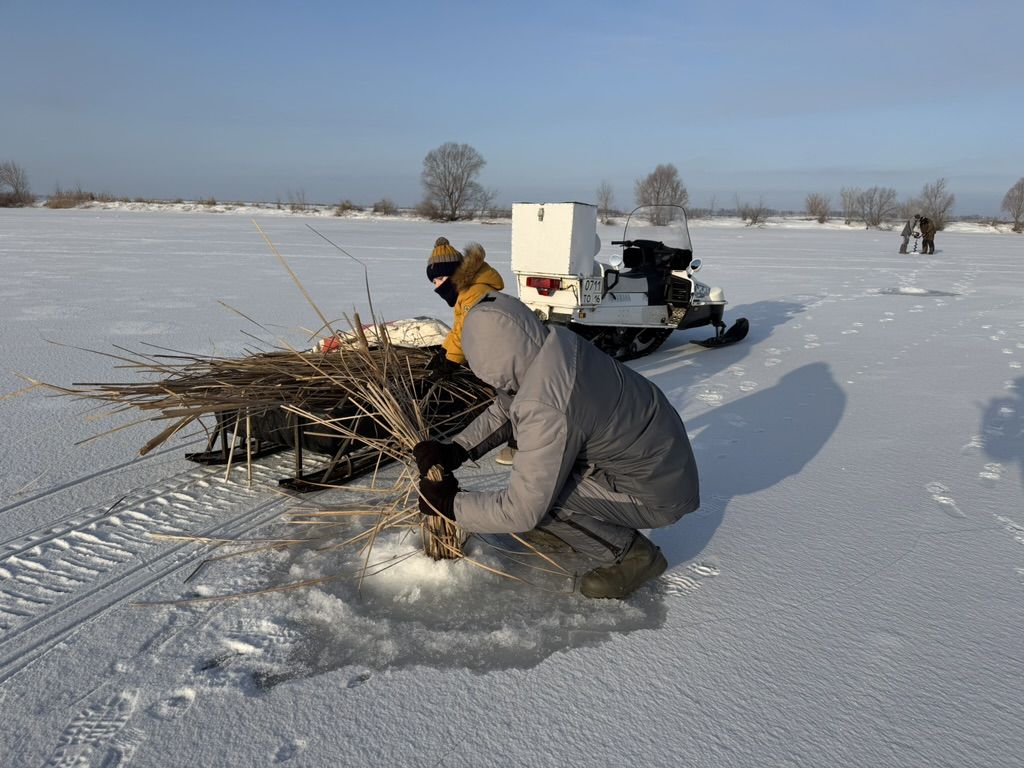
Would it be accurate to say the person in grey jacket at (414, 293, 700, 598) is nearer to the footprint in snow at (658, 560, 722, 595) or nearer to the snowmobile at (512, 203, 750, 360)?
the footprint in snow at (658, 560, 722, 595)

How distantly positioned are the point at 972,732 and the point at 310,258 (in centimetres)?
1414

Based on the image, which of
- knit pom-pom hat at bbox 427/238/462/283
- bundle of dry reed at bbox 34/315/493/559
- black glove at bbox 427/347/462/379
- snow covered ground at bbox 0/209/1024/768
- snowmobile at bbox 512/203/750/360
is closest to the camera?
snow covered ground at bbox 0/209/1024/768

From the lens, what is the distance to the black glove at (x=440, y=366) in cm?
338

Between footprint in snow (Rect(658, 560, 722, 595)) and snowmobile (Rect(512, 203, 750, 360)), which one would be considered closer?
footprint in snow (Rect(658, 560, 722, 595))

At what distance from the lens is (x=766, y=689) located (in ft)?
6.21

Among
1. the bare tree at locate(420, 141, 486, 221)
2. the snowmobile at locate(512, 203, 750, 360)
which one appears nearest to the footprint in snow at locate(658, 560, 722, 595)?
the snowmobile at locate(512, 203, 750, 360)

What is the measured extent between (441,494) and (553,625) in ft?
1.87

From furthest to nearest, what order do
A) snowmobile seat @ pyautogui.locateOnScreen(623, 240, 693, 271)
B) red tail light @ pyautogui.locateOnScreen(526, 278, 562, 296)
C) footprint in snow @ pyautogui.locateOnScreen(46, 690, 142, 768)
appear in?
snowmobile seat @ pyautogui.locateOnScreen(623, 240, 693, 271) → red tail light @ pyautogui.locateOnScreen(526, 278, 562, 296) → footprint in snow @ pyautogui.locateOnScreen(46, 690, 142, 768)

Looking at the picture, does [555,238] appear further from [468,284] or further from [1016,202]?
[1016,202]

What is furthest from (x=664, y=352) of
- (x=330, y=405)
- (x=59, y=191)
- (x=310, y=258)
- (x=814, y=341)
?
(x=59, y=191)

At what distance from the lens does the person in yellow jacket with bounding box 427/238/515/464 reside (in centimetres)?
323

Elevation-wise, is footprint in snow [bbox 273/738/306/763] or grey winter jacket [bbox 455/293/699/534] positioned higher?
grey winter jacket [bbox 455/293/699/534]

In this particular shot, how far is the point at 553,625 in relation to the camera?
7.13 feet

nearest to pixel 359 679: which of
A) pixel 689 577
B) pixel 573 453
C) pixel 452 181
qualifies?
pixel 573 453
